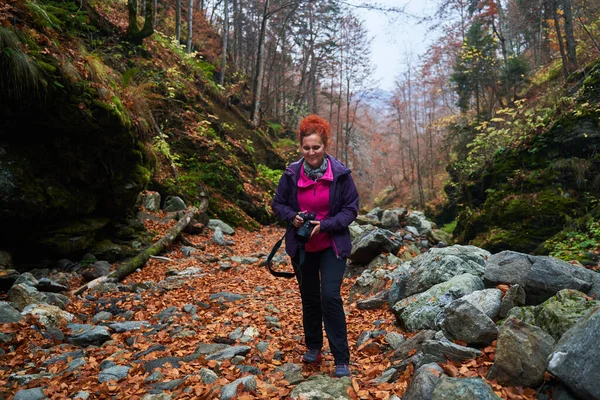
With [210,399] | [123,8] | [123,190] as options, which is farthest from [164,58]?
[210,399]

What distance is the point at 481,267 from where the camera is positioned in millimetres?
4895

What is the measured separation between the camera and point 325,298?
10.2ft

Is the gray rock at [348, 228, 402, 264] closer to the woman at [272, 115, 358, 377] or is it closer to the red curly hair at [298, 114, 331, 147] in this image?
the woman at [272, 115, 358, 377]

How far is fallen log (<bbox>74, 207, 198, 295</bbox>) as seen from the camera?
5809 millimetres

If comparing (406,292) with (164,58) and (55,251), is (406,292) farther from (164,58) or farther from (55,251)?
(164,58)

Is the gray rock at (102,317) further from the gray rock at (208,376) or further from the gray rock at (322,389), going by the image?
the gray rock at (322,389)

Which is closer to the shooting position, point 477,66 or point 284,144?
point 477,66

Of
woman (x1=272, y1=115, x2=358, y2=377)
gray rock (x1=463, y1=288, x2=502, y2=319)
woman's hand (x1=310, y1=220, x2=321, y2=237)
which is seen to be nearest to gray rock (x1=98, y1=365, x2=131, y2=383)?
woman (x1=272, y1=115, x2=358, y2=377)

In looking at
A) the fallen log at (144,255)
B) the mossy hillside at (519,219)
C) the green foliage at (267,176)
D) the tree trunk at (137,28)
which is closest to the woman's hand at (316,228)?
the fallen log at (144,255)

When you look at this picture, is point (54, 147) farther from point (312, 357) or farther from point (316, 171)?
point (312, 357)

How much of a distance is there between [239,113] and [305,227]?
15929 millimetres

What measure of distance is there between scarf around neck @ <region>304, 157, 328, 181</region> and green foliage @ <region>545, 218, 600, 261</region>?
206 inches

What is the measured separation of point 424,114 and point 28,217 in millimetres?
35493

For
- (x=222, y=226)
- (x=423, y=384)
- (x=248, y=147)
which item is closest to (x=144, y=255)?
(x=222, y=226)
